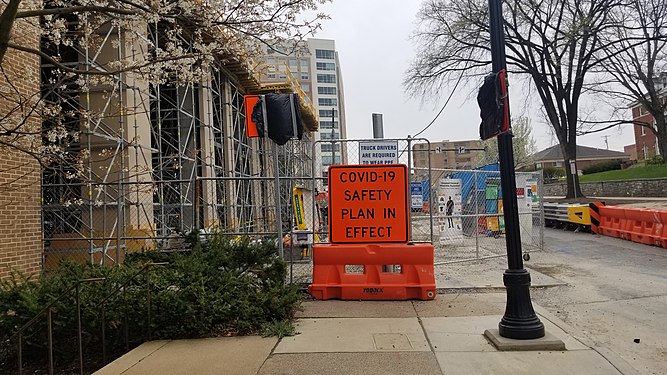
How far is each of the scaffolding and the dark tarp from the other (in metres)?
0.29

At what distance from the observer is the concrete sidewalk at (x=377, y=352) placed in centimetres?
452

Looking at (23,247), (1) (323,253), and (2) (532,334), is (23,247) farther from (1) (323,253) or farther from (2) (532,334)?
(2) (532,334)

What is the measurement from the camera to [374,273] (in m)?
7.40

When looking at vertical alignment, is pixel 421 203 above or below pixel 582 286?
above

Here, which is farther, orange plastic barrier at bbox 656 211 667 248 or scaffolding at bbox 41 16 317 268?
orange plastic barrier at bbox 656 211 667 248

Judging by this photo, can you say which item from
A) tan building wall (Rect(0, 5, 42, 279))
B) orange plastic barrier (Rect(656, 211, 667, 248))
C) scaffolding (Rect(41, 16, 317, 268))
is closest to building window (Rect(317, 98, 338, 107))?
scaffolding (Rect(41, 16, 317, 268))

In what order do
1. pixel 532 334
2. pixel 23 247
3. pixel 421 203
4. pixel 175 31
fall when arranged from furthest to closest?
pixel 421 203
pixel 23 247
pixel 175 31
pixel 532 334

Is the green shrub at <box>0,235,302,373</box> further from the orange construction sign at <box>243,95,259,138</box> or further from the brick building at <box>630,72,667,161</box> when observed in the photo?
the brick building at <box>630,72,667,161</box>

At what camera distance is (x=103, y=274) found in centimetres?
622

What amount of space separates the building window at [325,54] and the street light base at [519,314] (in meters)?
122

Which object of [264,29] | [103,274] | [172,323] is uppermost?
[264,29]

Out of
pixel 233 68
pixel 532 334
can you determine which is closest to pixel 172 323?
pixel 532 334

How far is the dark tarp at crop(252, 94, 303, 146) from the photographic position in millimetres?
7191

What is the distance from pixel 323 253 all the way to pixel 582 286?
4.68 metres
